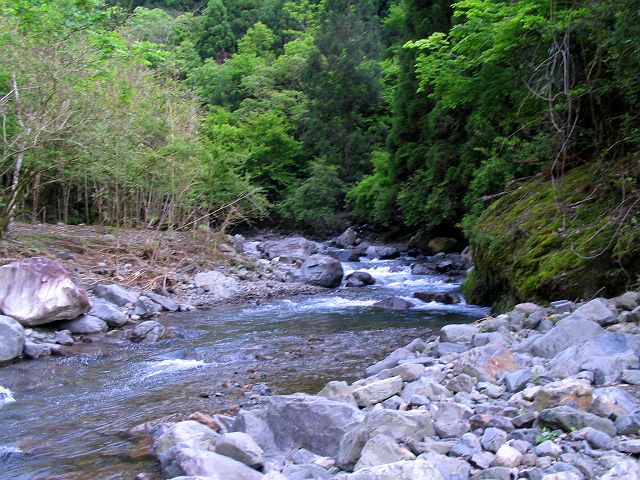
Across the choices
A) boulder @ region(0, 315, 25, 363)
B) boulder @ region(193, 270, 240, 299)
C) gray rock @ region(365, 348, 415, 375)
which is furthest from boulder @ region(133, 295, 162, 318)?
gray rock @ region(365, 348, 415, 375)

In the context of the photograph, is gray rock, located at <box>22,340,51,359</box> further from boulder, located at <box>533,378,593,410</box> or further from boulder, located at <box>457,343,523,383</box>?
boulder, located at <box>533,378,593,410</box>

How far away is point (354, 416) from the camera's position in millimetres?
4965

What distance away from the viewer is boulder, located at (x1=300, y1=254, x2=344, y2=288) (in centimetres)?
1577

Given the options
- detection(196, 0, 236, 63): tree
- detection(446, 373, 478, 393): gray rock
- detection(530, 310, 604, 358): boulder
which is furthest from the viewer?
detection(196, 0, 236, 63): tree

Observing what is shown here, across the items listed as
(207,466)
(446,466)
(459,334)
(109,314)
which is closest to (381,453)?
(446,466)

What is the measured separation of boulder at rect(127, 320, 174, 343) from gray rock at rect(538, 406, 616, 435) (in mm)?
6854

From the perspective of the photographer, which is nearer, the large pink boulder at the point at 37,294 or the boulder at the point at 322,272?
the large pink boulder at the point at 37,294

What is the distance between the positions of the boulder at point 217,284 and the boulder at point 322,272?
1916mm

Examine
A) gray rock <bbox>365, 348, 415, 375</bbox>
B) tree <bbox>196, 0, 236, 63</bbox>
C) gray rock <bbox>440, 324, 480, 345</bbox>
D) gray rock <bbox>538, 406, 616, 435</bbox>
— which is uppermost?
tree <bbox>196, 0, 236, 63</bbox>

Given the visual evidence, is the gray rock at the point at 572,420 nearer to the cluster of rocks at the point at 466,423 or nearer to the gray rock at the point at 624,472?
the cluster of rocks at the point at 466,423

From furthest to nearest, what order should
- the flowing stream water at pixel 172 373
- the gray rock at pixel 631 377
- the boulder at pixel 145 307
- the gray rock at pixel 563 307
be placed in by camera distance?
the boulder at pixel 145 307, the gray rock at pixel 563 307, the flowing stream water at pixel 172 373, the gray rock at pixel 631 377

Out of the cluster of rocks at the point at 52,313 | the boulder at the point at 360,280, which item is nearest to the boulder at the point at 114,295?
the cluster of rocks at the point at 52,313

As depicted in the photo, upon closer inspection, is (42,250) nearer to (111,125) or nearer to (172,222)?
(111,125)

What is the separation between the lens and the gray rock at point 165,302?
40.6 ft
